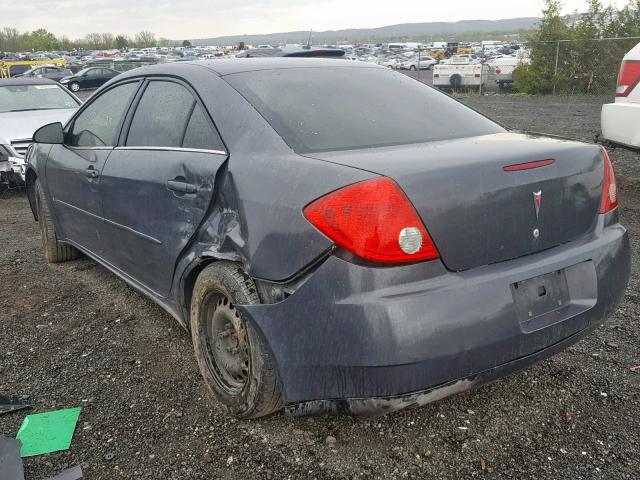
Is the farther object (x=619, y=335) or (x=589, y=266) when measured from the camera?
(x=619, y=335)

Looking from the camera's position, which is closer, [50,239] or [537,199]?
[537,199]

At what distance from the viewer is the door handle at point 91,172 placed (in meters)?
3.61

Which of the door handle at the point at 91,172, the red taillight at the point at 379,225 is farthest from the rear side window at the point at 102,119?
the red taillight at the point at 379,225

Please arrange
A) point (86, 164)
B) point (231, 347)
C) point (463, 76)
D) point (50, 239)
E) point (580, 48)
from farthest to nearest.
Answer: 1. point (463, 76)
2. point (580, 48)
3. point (50, 239)
4. point (86, 164)
5. point (231, 347)

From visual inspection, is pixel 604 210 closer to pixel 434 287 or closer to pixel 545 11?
pixel 434 287

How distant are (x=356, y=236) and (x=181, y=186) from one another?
1149 millimetres

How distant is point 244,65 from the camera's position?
3041 mm

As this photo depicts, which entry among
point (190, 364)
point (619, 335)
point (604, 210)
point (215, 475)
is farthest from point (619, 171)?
point (215, 475)

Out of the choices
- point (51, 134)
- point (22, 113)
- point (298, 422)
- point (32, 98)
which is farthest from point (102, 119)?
point (32, 98)

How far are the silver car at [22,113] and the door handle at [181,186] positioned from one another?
511 centimetres

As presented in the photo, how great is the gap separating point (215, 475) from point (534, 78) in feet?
71.5

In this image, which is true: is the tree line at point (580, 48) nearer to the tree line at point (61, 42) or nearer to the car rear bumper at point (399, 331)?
the car rear bumper at point (399, 331)

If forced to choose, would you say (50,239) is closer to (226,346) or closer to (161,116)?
(161,116)

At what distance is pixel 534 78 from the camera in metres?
21.2
